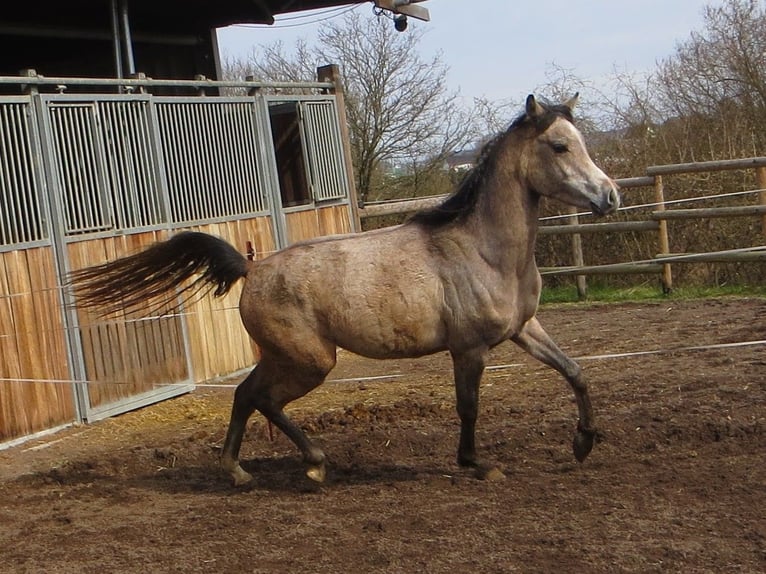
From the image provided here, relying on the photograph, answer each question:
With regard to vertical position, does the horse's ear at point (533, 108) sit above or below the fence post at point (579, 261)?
above

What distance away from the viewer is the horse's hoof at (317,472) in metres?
5.74

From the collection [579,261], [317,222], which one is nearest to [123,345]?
[317,222]

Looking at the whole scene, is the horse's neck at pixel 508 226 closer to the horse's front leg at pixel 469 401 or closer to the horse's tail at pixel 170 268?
the horse's front leg at pixel 469 401

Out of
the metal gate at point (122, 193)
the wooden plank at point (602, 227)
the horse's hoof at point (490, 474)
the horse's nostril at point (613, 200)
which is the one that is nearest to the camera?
the horse's nostril at point (613, 200)

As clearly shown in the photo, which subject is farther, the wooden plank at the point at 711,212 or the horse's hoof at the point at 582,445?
the wooden plank at the point at 711,212

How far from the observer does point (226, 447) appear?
237 inches

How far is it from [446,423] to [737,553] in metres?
3.07

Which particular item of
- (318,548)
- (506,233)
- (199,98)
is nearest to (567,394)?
(506,233)

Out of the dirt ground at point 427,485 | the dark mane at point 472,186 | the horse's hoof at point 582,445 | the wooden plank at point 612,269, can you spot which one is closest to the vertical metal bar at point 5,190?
the dirt ground at point 427,485

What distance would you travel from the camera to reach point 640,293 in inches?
520

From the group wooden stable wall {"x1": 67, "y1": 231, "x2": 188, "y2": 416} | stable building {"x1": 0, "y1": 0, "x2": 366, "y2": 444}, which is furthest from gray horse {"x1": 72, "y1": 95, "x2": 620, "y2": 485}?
wooden stable wall {"x1": 67, "y1": 231, "x2": 188, "y2": 416}

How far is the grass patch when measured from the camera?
12484mm

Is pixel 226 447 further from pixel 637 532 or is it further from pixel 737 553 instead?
pixel 737 553

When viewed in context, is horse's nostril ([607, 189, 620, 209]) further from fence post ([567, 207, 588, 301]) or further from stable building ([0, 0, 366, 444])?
fence post ([567, 207, 588, 301])
